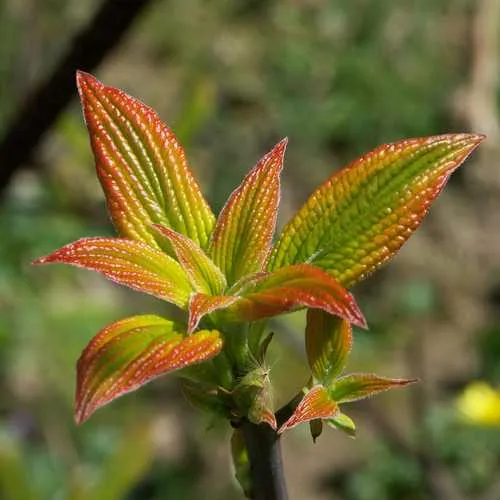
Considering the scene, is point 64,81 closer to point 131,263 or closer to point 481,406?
Result: point 131,263

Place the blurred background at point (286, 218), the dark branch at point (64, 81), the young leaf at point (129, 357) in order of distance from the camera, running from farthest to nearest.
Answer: the blurred background at point (286, 218) < the dark branch at point (64, 81) < the young leaf at point (129, 357)

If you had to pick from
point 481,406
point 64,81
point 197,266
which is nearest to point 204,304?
point 197,266

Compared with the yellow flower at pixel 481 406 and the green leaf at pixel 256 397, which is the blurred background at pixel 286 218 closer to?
the yellow flower at pixel 481 406

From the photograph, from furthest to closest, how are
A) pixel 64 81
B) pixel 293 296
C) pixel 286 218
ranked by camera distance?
pixel 286 218 → pixel 64 81 → pixel 293 296

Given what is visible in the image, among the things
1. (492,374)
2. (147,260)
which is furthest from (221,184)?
(147,260)

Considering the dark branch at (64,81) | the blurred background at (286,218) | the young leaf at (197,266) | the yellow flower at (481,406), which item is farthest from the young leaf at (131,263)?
the yellow flower at (481,406)

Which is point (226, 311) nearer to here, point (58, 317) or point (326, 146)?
point (58, 317)
